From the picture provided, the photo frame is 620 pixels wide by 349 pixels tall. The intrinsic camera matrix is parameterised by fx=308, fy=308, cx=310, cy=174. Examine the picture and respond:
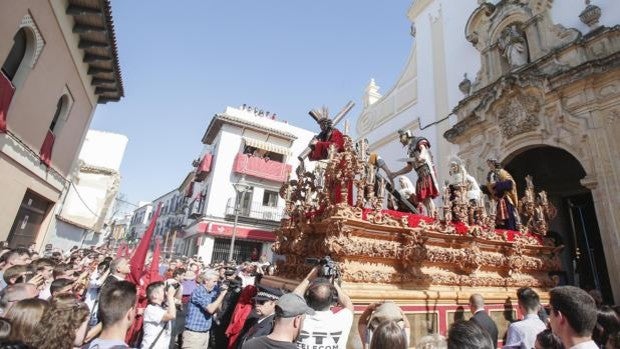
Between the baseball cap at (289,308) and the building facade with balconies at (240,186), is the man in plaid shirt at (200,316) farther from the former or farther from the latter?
the building facade with balconies at (240,186)

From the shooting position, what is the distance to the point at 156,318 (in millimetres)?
3502

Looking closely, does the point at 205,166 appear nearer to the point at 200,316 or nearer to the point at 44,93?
the point at 44,93

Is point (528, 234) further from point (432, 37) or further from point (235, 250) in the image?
point (235, 250)

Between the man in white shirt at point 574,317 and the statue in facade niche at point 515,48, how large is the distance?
878 cm

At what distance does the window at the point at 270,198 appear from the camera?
22453mm

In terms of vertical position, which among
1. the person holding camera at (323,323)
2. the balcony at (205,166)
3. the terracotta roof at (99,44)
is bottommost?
the person holding camera at (323,323)

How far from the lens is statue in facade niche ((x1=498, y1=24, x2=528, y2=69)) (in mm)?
8938

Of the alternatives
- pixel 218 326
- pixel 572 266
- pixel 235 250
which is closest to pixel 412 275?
pixel 218 326

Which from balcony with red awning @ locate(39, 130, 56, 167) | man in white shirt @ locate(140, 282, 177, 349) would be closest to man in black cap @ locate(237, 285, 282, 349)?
man in white shirt @ locate(140, 282, 177, 349)

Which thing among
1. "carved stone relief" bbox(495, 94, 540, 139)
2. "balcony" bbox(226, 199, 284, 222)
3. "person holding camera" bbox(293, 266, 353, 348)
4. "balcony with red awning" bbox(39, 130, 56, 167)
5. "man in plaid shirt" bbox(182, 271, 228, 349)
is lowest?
"man in plaid shirt" bbox(182, 271, 228, 349)

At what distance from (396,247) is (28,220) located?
10793 mm

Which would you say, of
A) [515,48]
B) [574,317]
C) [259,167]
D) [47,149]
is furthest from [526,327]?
[259,167]

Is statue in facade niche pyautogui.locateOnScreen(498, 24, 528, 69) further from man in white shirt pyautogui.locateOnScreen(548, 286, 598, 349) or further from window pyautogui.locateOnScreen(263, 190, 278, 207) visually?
window pyautogui.locateOnScreen(263, 190, 278, 207)

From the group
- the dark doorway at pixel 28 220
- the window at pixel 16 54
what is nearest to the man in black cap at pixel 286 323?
the window at pixel 16 54
